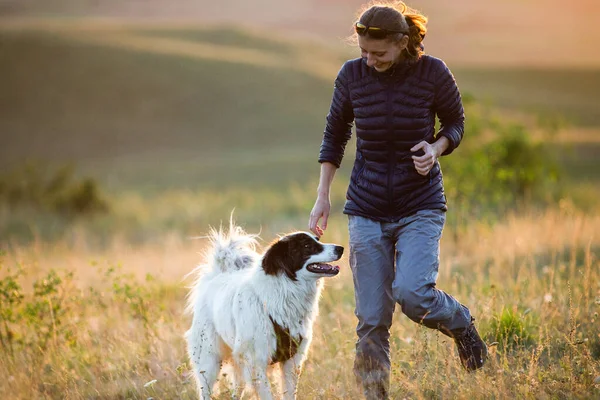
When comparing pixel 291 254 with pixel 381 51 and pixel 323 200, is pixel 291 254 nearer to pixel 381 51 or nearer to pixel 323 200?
pixel 323 200

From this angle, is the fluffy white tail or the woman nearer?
the woman

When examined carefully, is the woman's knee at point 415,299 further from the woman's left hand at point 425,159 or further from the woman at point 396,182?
the woman's left hand at point 425,159

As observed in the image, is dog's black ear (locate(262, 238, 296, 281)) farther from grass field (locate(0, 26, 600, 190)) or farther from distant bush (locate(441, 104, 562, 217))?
grass field (locate(0, 26, 600, 190))

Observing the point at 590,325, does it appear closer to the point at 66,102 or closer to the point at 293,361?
the point at 293,361

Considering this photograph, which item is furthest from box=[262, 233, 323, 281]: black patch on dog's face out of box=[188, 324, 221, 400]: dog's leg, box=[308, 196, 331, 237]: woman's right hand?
box=[188, 324, 221, 400]: dog's leg

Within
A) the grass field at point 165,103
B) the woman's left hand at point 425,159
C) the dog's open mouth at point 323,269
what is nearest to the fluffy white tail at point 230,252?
the dog's open mouth at point 323,269

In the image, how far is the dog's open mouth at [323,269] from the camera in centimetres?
521

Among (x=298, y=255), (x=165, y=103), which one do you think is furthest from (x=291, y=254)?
(x=165, y=103)

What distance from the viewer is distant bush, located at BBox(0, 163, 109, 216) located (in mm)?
25641

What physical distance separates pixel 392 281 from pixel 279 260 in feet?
2.97

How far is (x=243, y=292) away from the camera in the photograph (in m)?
5.32

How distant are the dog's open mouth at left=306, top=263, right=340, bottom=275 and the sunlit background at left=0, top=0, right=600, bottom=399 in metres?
0.80

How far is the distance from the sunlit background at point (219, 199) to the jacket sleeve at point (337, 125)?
492mm

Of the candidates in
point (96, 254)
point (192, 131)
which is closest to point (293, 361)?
point (96, 254)
